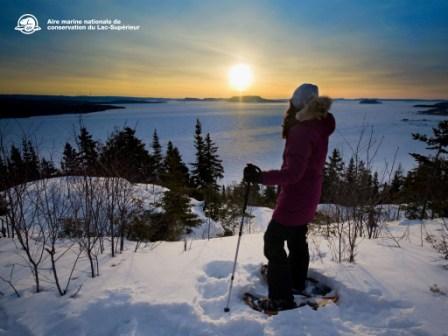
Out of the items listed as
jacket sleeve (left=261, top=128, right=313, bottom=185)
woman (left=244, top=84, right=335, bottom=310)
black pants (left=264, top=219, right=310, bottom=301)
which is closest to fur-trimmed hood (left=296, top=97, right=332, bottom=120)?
woman (left=244, top=84, right=335, bottom=310)

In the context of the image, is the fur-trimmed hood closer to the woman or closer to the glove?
the woman

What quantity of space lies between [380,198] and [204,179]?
25393mm

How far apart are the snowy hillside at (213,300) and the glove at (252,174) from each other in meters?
1.23

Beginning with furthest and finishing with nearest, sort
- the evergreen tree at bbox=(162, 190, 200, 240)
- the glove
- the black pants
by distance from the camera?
the evergreen tree at bbox=(162, 190, 200, 240)
the black pants
the glove

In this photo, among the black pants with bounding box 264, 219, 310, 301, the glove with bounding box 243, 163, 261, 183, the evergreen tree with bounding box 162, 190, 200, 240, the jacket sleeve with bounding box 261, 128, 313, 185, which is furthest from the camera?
the evergreen tree with bounding box 162, 190, 200, 240

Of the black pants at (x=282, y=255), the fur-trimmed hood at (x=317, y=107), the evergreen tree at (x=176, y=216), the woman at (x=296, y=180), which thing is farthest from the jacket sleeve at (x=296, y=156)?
the evergreen tree at (x=176, y=216)

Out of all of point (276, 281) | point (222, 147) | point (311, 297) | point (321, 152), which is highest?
point (321, 152)

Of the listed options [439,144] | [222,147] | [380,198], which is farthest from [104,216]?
[222,147]

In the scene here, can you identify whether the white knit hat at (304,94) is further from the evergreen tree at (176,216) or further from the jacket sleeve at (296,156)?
the evergreen tree at (176,216)

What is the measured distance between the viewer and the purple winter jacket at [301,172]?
2.04 metres

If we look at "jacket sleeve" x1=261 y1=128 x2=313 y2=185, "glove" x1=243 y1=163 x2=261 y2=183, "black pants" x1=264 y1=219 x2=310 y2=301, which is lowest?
"black pants" x1=264 y1=219 x2=310 y2=301

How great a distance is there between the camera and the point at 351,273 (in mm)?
2875

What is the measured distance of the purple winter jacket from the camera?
2.04 metres

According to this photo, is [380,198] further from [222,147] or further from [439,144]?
[222,147]
